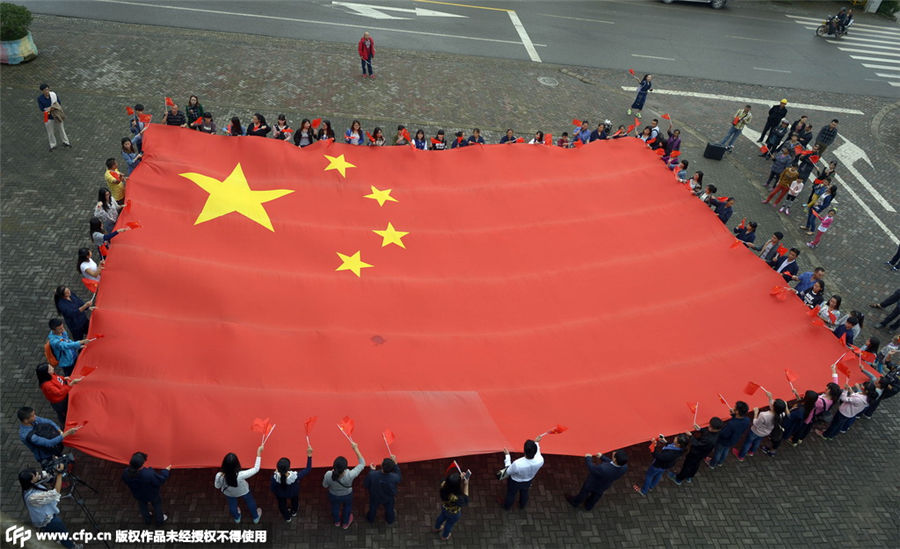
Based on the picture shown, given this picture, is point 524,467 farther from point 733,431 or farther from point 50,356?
point 50,356

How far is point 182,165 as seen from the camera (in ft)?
39.6

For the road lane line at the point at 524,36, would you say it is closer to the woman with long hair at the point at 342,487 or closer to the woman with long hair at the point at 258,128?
the woman with long hair at the point at 258,128

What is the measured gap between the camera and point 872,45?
1216 inches

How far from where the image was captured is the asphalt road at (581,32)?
906 inches

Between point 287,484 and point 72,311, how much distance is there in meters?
4.91

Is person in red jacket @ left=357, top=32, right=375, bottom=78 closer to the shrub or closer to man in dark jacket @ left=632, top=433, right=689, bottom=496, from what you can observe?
the shrub

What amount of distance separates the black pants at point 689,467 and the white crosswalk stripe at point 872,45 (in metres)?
26.1

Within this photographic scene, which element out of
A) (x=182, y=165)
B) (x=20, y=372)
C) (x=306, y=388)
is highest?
(x=182, y=165)

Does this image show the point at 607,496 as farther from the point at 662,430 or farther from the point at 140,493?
the point at 140,493

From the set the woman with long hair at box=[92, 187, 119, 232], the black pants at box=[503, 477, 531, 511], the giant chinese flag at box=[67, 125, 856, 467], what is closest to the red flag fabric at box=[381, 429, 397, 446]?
the giant chinese flag at box=[67, 125, 856, 467]

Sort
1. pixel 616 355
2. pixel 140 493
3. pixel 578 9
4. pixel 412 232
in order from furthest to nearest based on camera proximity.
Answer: pixel 578 9 < pixel 412 232 < pixel 616 355 < pixel 140 493

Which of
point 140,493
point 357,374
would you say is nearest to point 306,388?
point 357,374

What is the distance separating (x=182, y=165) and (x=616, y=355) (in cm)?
940

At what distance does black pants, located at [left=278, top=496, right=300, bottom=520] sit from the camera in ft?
26.8
